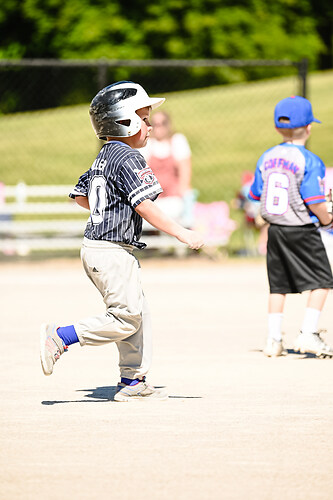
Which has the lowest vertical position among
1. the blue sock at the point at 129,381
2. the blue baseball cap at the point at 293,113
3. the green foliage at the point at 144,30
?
the blue sock at the point at 129,381

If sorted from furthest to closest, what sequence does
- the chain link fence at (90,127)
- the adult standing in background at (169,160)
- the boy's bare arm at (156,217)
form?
1. the chain link fence at (90,127)
2. the adult standing in background at (169,160)
3. the boy's bare arm at (156,217)

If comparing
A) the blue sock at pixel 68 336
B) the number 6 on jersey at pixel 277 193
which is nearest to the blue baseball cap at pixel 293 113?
the number 6 on jersey at pixel 277 193

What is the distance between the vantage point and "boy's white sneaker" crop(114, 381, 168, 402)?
588 cm

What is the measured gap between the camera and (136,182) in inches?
222

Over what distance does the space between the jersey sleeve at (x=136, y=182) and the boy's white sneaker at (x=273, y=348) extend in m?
1.97

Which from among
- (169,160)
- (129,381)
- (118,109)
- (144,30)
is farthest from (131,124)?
(144,30)

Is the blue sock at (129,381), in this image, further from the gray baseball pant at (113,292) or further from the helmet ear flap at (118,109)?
the helmet ear flap at (118,109)

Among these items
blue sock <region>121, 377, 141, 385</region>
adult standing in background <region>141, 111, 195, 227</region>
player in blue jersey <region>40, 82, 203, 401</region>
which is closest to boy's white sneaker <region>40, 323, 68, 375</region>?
player in blue jersey <region>40, 82, 203, 401</region>

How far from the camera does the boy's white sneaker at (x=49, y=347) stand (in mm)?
5621

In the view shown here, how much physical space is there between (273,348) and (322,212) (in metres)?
0.95

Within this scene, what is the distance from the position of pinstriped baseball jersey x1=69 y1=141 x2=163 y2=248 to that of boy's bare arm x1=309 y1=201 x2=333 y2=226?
1.70 m

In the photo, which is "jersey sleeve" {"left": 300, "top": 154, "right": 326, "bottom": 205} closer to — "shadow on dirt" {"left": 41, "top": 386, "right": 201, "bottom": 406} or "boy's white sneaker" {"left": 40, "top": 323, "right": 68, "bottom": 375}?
"shadow on dirt" {"left": 41, "top": 386, "right": 201, "bottom": 406}

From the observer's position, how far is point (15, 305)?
9.95 m

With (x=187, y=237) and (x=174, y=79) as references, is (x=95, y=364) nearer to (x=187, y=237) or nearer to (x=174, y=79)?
(x=187, y=237)
